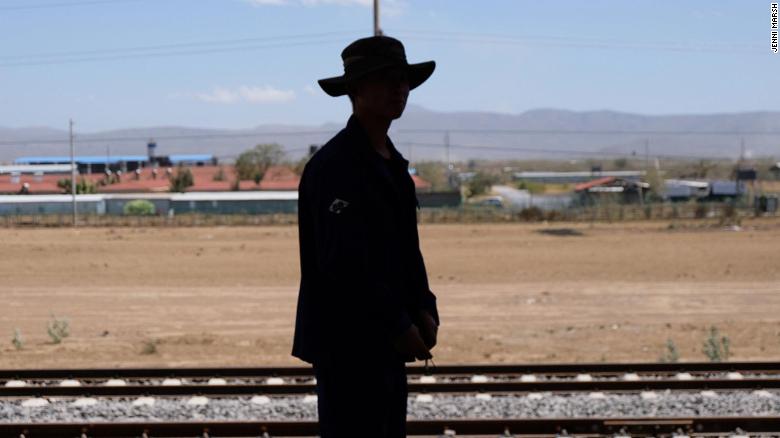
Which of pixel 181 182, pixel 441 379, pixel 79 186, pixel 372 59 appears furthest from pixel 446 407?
pixel 181 182

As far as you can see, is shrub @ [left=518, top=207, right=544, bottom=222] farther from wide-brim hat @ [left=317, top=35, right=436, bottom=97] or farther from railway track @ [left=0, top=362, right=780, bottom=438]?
wide-brim hat @ [left=317, top=35, right=436, bottom=97]

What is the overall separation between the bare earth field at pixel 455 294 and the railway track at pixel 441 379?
108 inches

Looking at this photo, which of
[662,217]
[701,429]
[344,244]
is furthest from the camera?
[662,217]

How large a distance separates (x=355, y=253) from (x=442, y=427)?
5.91m

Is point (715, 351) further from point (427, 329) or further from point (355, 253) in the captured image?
point (355, 253)

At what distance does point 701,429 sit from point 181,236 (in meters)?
36.4

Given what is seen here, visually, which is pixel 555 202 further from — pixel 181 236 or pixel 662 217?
pixel 181 236

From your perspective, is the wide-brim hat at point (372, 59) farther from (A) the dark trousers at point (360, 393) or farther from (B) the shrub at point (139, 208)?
(B) the shrub at point (139, 208)

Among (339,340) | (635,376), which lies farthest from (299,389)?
(339,340)

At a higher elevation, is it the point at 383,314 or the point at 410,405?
the point at 383,314

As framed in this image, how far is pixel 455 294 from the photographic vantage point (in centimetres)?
2508

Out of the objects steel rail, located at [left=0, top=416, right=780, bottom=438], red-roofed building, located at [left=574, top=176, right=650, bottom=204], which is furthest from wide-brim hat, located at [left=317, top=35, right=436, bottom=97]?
red-roofed building, located at [left=574, top=176, right=650, bottom=204]

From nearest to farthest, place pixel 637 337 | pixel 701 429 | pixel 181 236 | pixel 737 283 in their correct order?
pixel 701 429, pixel 637 337, pixel 737 283, pixel 181 236

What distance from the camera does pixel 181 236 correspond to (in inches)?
1729
